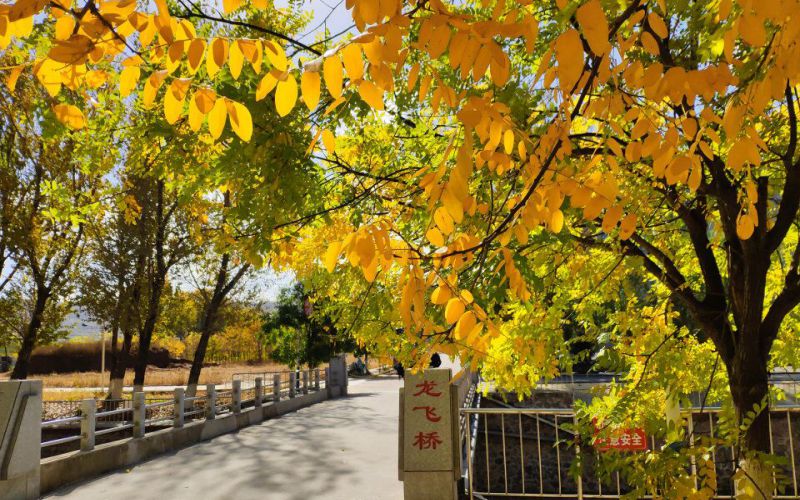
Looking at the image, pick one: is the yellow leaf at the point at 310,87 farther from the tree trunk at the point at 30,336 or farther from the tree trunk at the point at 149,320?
the tree trunk at the point at 149,320

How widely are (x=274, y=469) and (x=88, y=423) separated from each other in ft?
10.5

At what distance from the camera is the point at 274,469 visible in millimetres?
10766

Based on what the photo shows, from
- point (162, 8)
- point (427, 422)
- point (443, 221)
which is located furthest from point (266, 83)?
point (427, 422)

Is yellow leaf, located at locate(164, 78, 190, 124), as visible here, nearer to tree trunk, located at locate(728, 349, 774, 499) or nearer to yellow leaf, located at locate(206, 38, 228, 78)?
yellow leaf, located at locate(206, 38, 228, 78)

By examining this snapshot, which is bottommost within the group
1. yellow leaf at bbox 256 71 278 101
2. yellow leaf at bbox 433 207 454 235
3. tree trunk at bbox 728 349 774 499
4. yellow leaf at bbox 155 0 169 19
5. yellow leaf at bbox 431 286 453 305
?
tree trunk at bbox 728 349 774 499

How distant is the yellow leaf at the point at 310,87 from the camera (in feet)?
5.16

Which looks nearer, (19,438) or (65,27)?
(65,27)

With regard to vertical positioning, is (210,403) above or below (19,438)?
below

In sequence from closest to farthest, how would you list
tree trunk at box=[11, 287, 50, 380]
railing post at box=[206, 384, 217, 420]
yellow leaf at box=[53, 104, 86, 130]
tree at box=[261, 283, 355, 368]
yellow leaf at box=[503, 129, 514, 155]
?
yellow leaf at box=[53, 104, 86, 130] → yellow leaf at box=[503, 129, 514, 155] → railing post at box=[206, 384, 217, 420] → tree trunk at box=[11, 287, 50, 380] → tree at box=[261, 283, 355, 368]

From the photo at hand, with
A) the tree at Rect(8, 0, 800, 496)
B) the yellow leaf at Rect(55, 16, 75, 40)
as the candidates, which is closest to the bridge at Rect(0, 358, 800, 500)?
the tree at Rect(8, 0, 800, 496)

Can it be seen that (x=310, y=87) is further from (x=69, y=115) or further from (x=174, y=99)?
(x=69, y=115)

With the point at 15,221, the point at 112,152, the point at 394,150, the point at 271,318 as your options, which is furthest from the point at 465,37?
the point at 271,318

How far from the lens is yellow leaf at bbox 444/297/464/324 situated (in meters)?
2.06

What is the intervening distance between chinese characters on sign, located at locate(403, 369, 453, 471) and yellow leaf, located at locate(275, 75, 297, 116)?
5.79 meters
